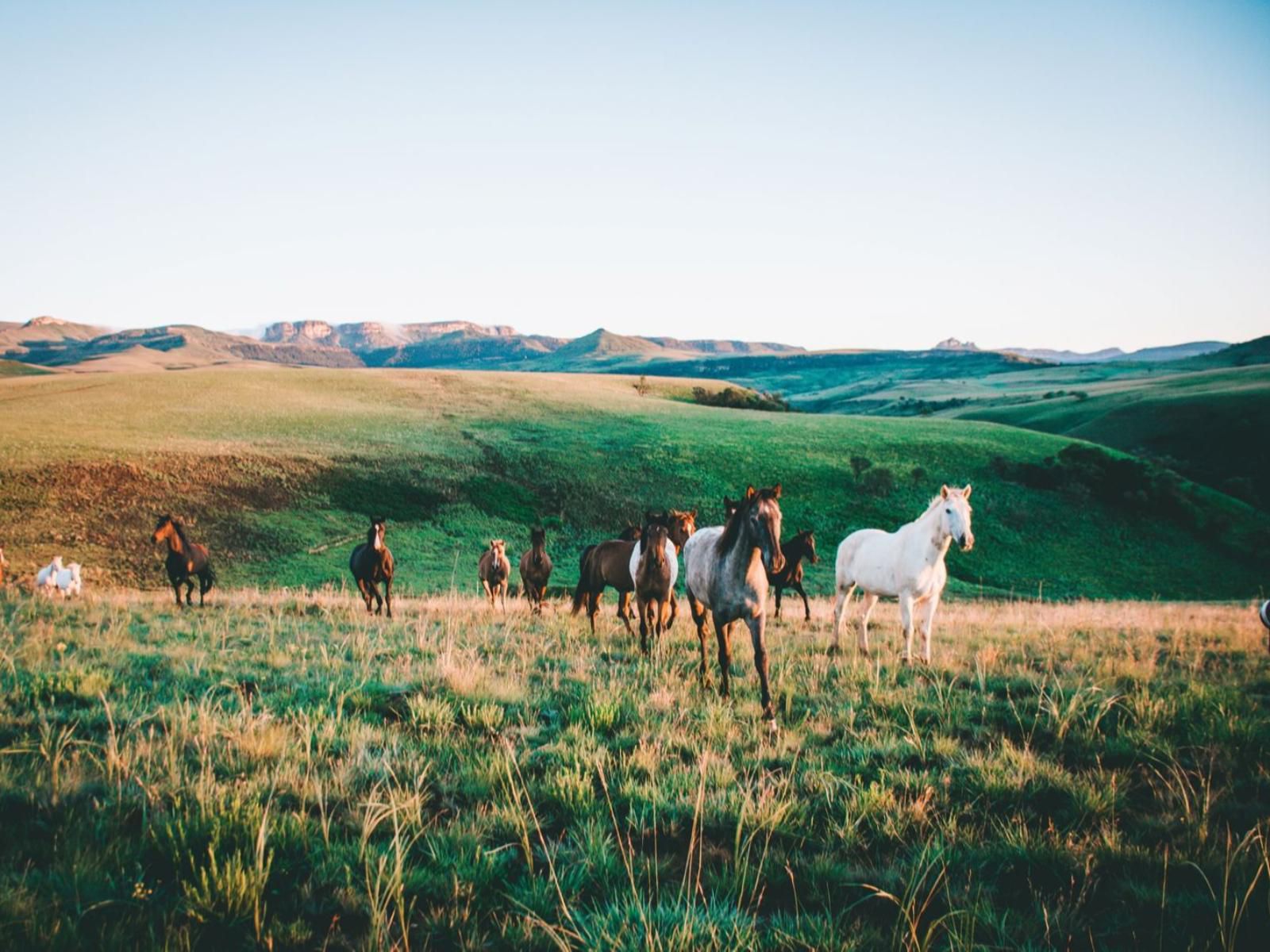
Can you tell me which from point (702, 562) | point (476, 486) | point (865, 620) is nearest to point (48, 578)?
point (702, 562)

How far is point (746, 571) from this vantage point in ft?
24.9

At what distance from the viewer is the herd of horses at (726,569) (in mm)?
7551

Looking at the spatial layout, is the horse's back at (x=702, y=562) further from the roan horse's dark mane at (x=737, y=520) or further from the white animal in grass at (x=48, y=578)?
the white animal in grass at (x=48, y=578)

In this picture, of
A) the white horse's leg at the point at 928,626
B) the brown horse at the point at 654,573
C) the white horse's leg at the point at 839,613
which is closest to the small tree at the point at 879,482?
the white horse's leg at the point at 839,613

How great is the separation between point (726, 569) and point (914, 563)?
4.18 meters

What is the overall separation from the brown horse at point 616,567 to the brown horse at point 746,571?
12.9ft

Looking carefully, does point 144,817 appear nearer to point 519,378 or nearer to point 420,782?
point 420,782

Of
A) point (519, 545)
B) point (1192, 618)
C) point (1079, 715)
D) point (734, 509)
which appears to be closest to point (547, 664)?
point (734, 509)

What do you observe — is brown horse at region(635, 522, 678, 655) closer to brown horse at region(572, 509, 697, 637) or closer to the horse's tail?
brown horse at region(572, 509, 697, 637)

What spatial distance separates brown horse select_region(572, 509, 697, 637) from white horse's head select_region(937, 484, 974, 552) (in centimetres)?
448

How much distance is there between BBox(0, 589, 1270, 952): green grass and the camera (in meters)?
3.35

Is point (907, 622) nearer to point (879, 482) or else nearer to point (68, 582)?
point (68, 582)

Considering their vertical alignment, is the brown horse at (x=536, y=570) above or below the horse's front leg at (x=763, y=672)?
below

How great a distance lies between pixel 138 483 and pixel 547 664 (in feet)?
124
